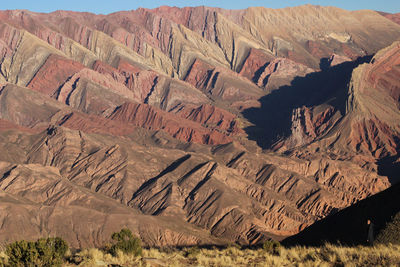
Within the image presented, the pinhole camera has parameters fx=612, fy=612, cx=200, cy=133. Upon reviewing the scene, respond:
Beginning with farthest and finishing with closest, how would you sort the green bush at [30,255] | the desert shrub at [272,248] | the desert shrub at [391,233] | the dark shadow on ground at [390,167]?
1. the dark shadow on ground at [390,167]
2. the desert shrub at [272,248]
3. the desert shrub at [391,233]
4. the green bush at [30,255]

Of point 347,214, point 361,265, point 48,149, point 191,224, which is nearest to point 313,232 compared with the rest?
point 347,214

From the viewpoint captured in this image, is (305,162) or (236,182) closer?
(236,182)

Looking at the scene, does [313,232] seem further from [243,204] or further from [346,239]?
[243,204]

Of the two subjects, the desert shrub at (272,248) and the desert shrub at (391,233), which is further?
the desert shrub at (272,248)

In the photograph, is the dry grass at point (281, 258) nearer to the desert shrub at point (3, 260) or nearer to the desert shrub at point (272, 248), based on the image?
the desert shrub at point (3, 260)

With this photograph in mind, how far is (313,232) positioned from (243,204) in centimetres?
9703

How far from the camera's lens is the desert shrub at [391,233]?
25481 mm

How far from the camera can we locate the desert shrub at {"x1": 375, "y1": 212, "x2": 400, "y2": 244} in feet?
83.6

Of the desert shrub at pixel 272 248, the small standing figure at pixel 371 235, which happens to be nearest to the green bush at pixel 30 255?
the desert shrub at pixel 272 248

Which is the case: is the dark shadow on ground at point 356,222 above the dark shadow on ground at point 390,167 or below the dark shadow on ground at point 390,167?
above

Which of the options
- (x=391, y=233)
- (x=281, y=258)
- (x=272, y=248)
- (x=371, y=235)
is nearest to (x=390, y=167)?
(x=272, y=248)

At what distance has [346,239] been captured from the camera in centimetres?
2903

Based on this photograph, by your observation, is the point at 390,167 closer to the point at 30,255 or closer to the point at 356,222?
the point at 356,222

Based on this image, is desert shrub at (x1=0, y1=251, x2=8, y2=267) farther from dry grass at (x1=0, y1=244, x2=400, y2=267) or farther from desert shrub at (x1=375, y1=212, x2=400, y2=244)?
desert shrub at (x1=375, y1=212, x2=400, y2=244)
